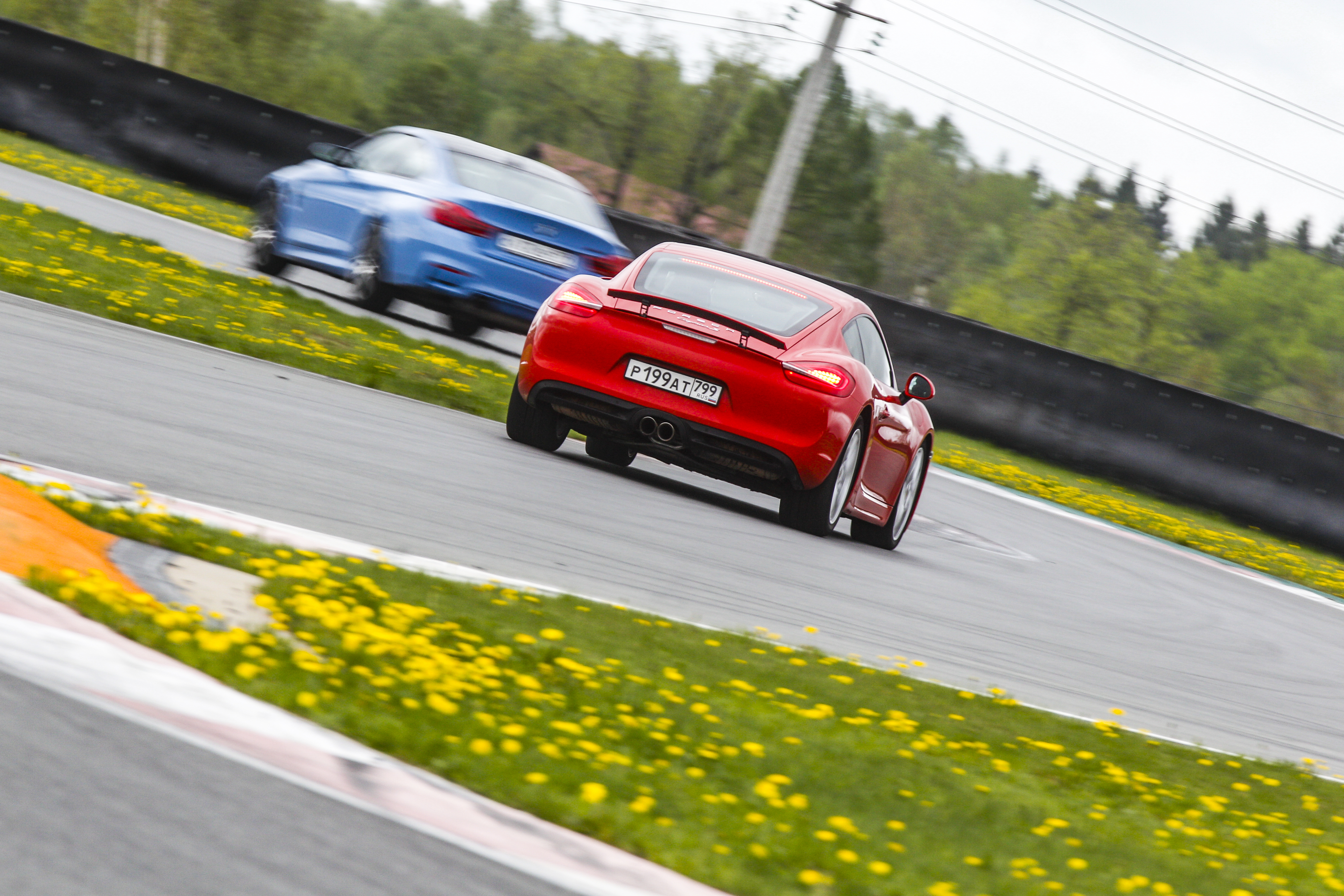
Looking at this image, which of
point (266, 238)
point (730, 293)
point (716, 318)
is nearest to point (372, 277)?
point (266, 238)

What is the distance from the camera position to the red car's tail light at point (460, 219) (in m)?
11.6

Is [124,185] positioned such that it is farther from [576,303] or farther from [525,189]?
[576,303]

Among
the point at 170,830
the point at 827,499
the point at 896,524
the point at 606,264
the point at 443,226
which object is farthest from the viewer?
the point at 606,264

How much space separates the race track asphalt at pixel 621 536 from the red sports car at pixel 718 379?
0.31 m

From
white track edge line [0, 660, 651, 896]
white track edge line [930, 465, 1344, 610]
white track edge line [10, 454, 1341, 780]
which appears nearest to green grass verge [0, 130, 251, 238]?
white track edge line [930, 465, 1344, 610]

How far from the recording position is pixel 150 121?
20.4 metres

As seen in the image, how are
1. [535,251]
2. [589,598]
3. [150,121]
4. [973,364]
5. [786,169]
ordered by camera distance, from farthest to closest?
[786,169] < [150,121] < [973,364] < [535,251] < [589,598]

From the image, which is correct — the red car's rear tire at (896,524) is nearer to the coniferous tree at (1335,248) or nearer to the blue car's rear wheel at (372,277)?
the blue car's rear wheel at (372,277)

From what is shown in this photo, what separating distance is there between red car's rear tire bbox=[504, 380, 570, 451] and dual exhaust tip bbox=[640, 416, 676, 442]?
967 mm

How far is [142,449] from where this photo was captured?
6.00 meters

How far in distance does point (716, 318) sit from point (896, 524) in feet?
7.36

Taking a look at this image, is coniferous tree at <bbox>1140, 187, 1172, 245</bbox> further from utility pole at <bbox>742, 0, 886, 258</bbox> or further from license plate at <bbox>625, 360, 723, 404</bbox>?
license plate at <bbox>625, 360, 723, 404</bbox>

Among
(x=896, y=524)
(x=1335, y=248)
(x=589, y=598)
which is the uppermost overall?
(x=1335, y=248)

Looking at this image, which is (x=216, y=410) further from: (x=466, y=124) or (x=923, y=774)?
(x=466, y=124)
